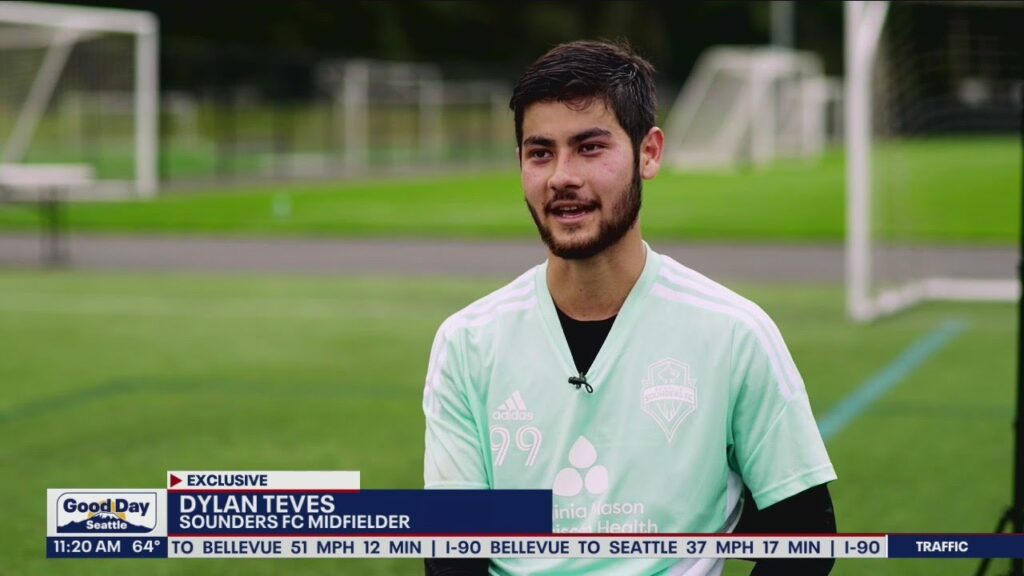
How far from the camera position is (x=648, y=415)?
269 cm

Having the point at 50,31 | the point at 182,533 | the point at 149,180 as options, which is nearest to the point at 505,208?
the point at 149,180

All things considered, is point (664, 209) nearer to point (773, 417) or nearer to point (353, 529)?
point (353, 529)

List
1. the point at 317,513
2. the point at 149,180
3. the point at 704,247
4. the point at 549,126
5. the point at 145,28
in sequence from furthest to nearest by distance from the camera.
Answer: the point at 149,180, the point at 145,28, the point at 704,247, the point at 317,513, the point at 549,126

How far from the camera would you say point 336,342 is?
10.9 meters

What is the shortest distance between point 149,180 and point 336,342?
560 inches

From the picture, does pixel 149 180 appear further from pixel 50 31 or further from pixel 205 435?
pixel 205 435

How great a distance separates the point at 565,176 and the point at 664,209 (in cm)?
2280

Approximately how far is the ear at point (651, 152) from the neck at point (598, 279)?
0.34 ft

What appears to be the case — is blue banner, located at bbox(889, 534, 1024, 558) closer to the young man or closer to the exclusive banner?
the exclusive banner

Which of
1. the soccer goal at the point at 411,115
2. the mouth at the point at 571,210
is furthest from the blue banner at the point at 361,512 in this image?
the soccer goal at the point at 411,115

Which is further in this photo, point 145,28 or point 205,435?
point 145,28

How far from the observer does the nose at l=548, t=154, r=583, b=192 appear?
103 inches

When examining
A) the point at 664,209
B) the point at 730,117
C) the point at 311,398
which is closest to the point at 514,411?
the point at 311,398

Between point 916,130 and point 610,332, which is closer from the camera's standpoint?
point 610,332
